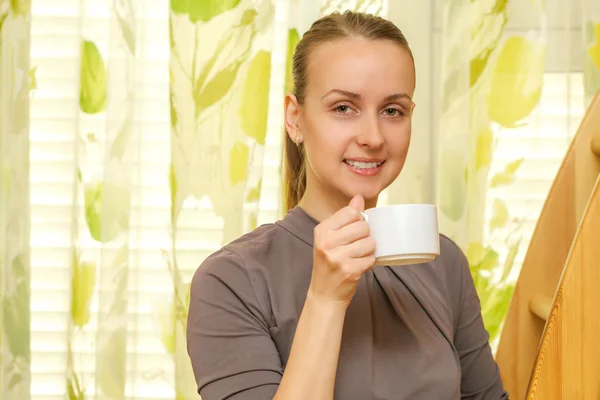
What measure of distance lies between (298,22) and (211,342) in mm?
998

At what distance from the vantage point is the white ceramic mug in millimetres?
922

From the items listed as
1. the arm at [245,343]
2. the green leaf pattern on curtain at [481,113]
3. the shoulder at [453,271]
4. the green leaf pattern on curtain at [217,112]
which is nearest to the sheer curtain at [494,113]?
the green leaf pattern on curtain at [481,113]

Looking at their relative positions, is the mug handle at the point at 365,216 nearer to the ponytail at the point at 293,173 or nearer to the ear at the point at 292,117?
the ear at the point at 292,117

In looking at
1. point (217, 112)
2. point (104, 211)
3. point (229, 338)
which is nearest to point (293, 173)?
point (229, 338)

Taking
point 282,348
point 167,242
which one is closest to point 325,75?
point 282,348

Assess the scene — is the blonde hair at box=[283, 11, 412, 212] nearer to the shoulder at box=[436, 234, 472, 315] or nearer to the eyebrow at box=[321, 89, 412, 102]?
the eyebrow at box=[321, 89, 412, 102]

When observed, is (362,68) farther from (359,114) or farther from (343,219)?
(343,219)

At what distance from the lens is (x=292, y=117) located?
1199mm

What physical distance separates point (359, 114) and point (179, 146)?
0.79 meters

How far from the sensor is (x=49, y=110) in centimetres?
188

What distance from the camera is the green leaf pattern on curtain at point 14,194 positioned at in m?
1.79

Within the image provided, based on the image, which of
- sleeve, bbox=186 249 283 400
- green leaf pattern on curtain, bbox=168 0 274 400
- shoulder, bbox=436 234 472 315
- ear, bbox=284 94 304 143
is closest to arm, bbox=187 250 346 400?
sleeve, bbox=186 249 283 400

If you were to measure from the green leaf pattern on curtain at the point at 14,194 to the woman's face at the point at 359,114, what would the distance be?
930 mm

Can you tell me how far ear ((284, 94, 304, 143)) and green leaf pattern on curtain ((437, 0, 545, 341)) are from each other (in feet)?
2.26
